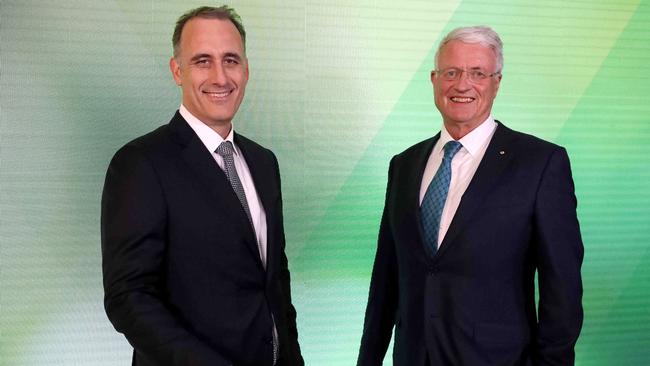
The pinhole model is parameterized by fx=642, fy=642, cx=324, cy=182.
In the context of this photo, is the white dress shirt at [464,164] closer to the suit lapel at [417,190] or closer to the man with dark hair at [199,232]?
the suit lapel at [417,190]

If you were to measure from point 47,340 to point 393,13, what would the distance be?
2.42 m

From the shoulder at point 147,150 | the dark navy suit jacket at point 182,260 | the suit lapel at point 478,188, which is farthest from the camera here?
the suit lapel at point 478,188

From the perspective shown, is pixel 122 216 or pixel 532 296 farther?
pixel 532 296

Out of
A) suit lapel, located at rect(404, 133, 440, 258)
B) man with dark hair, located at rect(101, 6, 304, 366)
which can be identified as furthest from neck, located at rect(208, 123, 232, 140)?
suit lapel, located at rect(404, 133, 440, 258)

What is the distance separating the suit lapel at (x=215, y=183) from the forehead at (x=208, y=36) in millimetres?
295

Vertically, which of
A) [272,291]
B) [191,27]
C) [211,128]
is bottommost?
[272,291]

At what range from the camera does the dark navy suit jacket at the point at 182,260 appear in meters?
1.74

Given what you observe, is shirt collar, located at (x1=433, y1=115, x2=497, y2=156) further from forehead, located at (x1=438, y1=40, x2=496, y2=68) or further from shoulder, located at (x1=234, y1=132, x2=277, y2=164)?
shoulder, located at (x1=234, y1=132, x2=277, y2=164)

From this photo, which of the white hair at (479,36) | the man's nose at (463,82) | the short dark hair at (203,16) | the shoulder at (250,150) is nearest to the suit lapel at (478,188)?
the man's nose at (463,82)

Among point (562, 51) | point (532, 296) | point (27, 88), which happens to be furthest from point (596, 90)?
point (27, 88)

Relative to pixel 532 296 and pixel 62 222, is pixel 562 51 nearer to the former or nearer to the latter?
pixel 532 296

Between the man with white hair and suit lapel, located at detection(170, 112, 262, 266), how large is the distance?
646 millimetres

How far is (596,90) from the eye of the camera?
370 cm

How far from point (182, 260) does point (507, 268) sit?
107 cm
